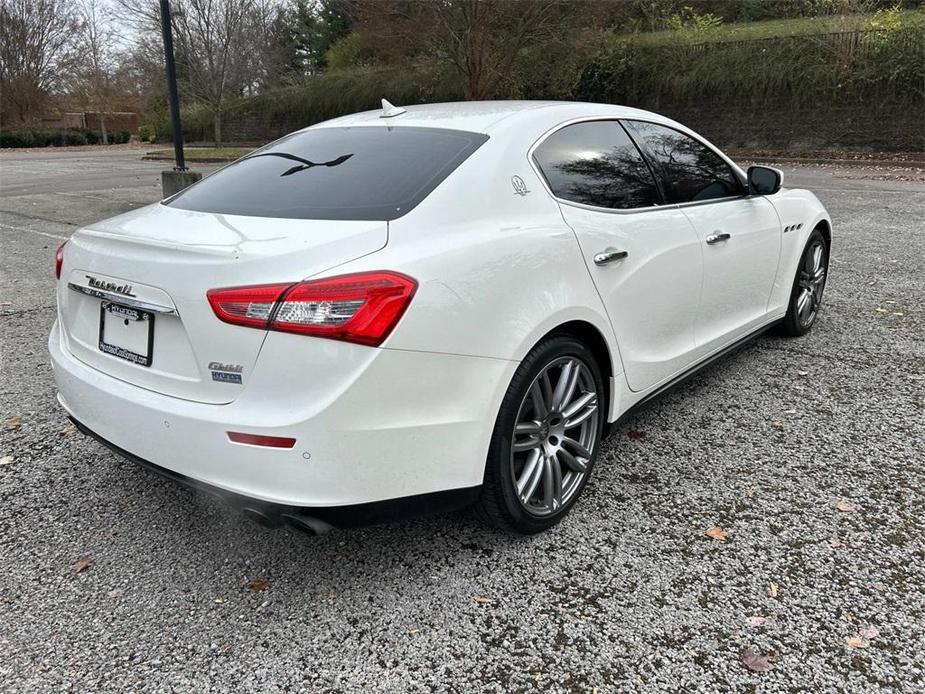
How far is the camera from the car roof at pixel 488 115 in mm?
2906

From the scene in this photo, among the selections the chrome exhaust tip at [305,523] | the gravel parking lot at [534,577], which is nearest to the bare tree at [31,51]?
the gravel parking lot at [534,577]

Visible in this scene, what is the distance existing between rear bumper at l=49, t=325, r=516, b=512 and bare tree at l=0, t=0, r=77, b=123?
170ft

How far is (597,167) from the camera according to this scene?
3.10 metres

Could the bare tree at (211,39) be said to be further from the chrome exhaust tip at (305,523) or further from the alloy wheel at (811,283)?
the chrome exhaust tip at (305,523)

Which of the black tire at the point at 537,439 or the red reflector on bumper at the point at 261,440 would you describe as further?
the black tire at the point at 537,439

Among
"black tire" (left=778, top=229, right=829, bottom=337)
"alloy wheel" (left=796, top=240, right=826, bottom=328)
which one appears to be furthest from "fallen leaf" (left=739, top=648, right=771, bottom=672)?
"alloy wheel" (left=796, top=240, right=826, bottom=328)

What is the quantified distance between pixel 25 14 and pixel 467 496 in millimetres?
53090

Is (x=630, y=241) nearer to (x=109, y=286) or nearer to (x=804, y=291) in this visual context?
(x=109, y=286)

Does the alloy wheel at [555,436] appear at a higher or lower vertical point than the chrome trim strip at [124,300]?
lower

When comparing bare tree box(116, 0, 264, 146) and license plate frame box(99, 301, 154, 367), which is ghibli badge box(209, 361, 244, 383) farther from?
bare tree box(116, 0, 264, 146)

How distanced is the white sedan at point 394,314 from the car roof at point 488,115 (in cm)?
2

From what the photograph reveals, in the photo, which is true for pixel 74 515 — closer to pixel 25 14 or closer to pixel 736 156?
pixel 736 156

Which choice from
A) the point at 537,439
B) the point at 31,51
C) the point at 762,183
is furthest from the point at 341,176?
the point at 31,51

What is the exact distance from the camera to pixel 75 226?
10438mm
